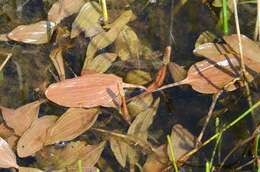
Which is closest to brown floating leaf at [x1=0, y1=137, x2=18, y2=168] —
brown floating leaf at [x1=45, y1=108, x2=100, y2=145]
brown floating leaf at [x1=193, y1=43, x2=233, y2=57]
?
brown floating leaf at [x1=45, y1=108, x2=100, y2=145]

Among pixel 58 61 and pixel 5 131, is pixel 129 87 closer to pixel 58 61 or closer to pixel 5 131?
pixel 58 61

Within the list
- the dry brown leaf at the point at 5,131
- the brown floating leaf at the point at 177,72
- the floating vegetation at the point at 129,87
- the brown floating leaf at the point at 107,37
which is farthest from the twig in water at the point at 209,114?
the dry brown leaf at the point at 5,131

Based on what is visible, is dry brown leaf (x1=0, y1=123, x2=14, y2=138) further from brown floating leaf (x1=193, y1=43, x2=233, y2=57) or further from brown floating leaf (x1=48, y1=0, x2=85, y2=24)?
brown floating leaf (x1=193, y1=43, x2=233, y2=57)

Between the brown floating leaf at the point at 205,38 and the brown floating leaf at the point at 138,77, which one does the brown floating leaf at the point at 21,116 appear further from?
the brown floating leaf at the point at 205,38

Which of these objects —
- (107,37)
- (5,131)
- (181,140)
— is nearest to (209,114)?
(181,140)

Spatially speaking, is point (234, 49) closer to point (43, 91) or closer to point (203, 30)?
point (203, 30)

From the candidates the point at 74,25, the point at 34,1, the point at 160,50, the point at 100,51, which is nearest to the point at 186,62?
the point at 160,50
